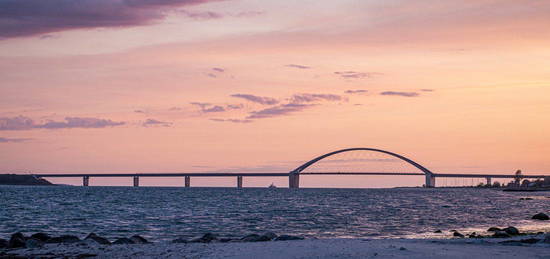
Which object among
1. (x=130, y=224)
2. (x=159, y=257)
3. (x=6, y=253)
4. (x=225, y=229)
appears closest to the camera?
(x=159, y=257)

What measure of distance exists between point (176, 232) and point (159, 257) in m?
18.9

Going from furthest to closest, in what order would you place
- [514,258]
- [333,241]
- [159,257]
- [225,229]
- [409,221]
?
[409,221] < [225,229] < [333,241] < [159,257] < [514,258]

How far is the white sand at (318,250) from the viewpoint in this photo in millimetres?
21500

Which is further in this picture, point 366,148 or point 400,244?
point 366,148

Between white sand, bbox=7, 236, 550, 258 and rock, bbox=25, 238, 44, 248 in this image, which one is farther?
rock, bbox=25, 238, 44, 248

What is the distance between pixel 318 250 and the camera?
74.4ft

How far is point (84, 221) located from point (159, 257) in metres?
30.8

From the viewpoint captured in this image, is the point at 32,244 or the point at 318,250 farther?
the point at 32,244

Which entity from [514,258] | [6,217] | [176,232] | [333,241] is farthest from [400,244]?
[6,217]

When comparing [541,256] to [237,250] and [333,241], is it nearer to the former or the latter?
[333,241]

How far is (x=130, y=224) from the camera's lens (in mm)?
48062

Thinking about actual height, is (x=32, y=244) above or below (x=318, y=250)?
below

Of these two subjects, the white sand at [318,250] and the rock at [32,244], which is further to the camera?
the rock at [32,244]

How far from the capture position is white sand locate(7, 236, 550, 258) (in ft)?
70.5
